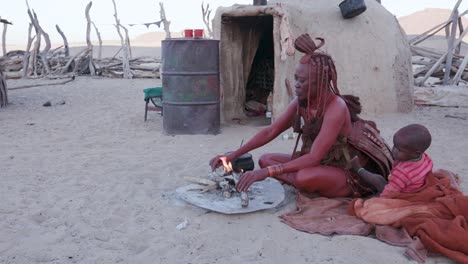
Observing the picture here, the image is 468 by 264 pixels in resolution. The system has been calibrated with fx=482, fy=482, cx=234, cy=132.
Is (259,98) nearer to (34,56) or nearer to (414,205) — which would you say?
(414,205)

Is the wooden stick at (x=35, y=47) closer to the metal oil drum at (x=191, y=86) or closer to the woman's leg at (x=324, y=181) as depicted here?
the metal oil drum at (x=191, y=86)

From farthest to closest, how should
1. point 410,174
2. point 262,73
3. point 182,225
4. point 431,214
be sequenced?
point 262,73
point 182,225
point 410,174
point 431,214

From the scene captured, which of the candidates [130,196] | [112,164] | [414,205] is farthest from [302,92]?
[112,164]

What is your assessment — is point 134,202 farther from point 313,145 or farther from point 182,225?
point 313,145

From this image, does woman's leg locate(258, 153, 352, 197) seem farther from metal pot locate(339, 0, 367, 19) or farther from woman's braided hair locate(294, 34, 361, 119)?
metal pot locate(339, 0, 367, 19)

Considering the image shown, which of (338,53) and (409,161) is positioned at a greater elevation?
(338,53)

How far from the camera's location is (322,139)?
9.78 ft

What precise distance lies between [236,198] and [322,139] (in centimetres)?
72

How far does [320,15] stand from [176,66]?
87.2 inches

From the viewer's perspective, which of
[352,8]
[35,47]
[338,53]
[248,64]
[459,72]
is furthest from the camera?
[35,47]

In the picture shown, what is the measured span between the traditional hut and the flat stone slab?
2.80 meters

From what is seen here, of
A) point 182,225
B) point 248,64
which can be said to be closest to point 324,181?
point 182,225

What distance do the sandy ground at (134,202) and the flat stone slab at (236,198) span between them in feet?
0.20

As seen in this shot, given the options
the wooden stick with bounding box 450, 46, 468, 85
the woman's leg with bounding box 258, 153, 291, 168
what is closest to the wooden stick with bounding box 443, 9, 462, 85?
the wooden stick with bounding box 450, 46, 468, 85
